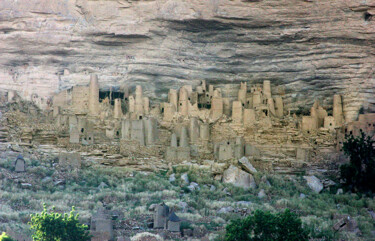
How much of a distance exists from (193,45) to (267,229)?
53.0 ft

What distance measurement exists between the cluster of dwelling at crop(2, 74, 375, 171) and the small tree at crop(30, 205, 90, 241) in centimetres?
1309

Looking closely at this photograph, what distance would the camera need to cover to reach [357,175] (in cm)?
3559

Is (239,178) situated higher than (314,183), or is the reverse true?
(239,178)

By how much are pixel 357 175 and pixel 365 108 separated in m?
5.28

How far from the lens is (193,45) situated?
130 feet

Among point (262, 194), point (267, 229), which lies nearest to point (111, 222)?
point (267, 229)

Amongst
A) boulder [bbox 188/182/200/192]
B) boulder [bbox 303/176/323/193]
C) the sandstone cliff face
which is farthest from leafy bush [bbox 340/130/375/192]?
boulder [bbox 188/182/200/192]

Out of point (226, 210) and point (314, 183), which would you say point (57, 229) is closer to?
point (226, 210)

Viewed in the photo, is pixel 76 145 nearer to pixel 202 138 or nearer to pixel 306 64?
pixel 202 138

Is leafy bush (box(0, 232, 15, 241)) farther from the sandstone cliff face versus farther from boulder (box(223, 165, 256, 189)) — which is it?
the sandstone cliff face

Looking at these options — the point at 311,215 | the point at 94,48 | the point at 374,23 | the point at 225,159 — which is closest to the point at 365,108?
the point at 374,23

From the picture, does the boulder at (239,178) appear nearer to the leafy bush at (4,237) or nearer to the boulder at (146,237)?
the boulder at (146,237)

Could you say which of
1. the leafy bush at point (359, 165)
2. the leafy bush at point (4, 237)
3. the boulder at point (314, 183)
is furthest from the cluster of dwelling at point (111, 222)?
the leafy bush at point (359, 165)

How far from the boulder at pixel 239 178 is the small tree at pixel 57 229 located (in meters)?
12.3
